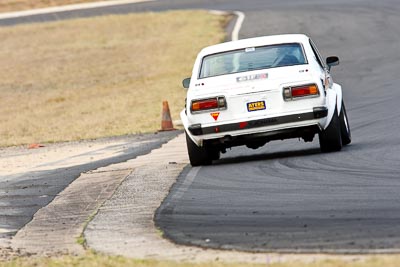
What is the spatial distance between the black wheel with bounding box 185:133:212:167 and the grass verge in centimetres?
535

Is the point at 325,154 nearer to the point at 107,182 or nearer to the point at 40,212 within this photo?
the point at 107,182

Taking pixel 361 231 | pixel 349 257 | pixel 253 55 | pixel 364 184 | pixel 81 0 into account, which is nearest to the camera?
pixel 349 257

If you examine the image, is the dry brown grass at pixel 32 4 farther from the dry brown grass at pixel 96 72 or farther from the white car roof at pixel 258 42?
the white car roof at pixel 258 42

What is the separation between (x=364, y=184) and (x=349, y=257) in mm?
3510

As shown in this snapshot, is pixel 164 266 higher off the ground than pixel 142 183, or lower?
higher

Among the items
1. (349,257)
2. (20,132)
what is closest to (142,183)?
(349,257)

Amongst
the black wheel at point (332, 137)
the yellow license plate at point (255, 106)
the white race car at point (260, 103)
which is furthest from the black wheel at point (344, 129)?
the yellow license plate at point (255, 106)

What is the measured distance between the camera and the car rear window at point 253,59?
14539mm

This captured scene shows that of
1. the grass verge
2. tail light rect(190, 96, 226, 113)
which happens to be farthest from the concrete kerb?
tail light rect(190, 96, 226, 113)

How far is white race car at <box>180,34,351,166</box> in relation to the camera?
45.5 ft

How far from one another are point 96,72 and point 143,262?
29239 mm

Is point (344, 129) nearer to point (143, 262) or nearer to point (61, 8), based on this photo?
point (143, 262)

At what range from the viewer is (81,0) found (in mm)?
60312

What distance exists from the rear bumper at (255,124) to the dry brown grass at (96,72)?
905 cm
